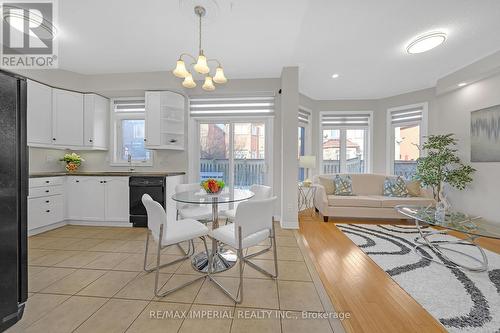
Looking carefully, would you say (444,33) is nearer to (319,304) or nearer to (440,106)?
(440,106)

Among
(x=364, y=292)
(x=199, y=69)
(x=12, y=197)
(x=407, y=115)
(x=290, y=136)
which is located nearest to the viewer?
(x=12, y=197)

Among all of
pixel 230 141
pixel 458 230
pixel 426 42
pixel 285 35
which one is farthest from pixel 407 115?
pixel 230 141

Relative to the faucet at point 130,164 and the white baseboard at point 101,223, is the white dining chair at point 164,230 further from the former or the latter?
the faucet at point 130,164

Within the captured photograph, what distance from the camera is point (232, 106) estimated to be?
3.93 m

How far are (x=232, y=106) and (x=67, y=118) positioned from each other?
290 cm

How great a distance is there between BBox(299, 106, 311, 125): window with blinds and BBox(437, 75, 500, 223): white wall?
258 centimetres

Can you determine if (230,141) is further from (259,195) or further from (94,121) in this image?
(94,121)

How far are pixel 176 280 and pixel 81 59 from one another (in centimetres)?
370

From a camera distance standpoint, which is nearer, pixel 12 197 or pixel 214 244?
pixel 12 197

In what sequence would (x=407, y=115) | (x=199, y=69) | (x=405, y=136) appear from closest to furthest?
(x=199, y=69), (x=407, y=115), (x=405, y=136)

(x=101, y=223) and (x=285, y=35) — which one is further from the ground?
(x=285, y=35)

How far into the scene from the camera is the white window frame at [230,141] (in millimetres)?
3904

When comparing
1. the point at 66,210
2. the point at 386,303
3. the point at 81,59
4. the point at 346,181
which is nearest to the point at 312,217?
the point at 346,181

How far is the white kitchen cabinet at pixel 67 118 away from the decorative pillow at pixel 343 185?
4.98 metres
